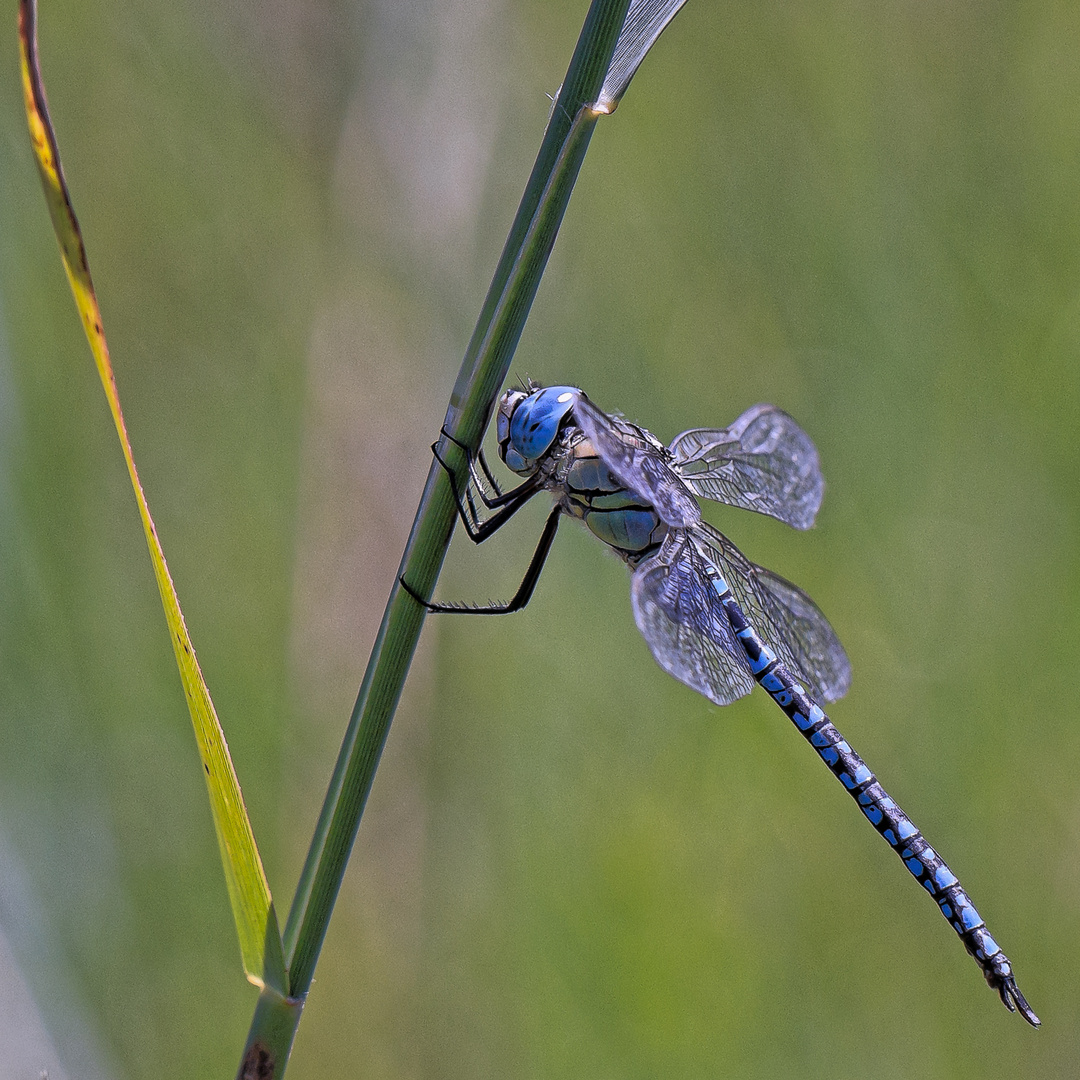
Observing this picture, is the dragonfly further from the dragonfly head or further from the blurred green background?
the blurred green background

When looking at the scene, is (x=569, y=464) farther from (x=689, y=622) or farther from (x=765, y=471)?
(x=765, y=471)

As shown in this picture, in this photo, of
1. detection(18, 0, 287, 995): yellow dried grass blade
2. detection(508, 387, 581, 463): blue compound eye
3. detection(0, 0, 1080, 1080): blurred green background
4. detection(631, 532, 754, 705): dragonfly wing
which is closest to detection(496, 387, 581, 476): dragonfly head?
detection(508, 387, 581, 463): blue compound eye

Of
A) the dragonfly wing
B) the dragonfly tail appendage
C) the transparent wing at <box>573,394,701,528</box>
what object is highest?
the transparent wing at <box>573,394,701,528</box>

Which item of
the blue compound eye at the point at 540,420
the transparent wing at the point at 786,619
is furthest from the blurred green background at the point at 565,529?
the blue compound eye at the point at 540,420

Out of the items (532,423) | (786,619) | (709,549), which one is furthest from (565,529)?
(532,423)

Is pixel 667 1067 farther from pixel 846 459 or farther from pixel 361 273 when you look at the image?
pixel 361 273

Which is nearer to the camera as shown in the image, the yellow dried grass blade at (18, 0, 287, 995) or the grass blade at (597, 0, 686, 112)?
the yellow dried grass blade at (18, 0, 287, 995)

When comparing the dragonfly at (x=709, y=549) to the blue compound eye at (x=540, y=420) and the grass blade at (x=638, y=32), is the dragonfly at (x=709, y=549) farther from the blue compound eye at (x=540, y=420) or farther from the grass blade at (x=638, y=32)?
the grass blade at (x=638, y=32)
